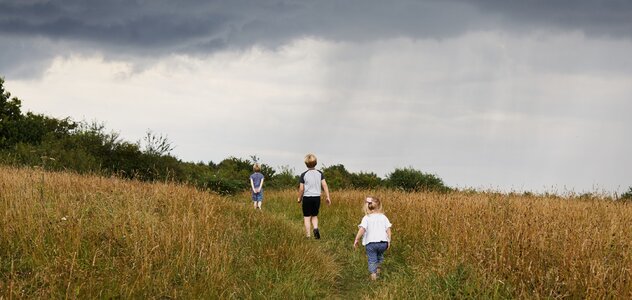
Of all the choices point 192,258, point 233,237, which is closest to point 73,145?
point 233,237

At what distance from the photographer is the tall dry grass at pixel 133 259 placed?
235 inches

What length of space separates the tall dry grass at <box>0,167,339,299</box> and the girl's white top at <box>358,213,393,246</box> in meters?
0.92

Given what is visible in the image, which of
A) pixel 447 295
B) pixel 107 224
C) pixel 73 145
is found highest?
pixel 73 145

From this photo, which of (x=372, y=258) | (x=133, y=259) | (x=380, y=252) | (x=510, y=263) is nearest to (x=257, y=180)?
(x=380, y=252)

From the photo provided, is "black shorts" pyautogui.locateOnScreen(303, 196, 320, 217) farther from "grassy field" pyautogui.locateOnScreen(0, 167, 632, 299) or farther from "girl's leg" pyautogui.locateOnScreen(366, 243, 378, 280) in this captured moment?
"girl's leg" pyautogui.locateOnScreen(366, 243, 378, 280)

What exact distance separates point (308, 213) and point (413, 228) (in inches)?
108

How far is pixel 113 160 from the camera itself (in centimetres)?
2977

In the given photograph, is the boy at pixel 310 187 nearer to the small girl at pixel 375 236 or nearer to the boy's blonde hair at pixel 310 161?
the boy's blonde hair at pixel 310 161

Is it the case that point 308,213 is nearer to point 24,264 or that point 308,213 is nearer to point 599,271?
point 24,264

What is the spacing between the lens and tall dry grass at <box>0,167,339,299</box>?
5961mm

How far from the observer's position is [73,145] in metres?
29.7

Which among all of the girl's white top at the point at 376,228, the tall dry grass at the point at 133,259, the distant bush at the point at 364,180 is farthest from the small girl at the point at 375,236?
the distant bush at the point at 364,180

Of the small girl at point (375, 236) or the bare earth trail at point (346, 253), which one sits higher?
the small girl at point (375, 236)

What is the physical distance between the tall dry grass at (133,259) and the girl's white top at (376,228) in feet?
3.02
